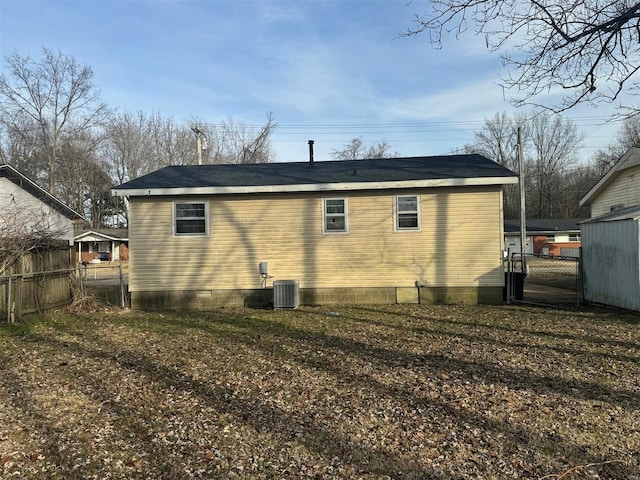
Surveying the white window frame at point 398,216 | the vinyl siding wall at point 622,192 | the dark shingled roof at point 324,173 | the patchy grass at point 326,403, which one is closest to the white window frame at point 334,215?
the dark shingled roof at point 324,173

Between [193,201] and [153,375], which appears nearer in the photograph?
[153,375]

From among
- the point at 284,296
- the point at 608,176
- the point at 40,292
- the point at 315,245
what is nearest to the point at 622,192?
the point at 608,176

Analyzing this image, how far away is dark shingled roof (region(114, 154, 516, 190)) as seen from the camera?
449 inches

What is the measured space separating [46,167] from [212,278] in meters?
35.6

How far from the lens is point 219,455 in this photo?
3484 millimetres

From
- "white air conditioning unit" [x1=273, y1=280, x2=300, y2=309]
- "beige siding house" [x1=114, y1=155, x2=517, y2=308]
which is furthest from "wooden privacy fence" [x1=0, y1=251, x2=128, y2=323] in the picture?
"white air conditioning unit" [x1=273, y1=280, x2=300, y2=309]

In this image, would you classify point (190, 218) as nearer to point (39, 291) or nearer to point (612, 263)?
point (39, 291)

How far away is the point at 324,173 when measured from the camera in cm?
1246

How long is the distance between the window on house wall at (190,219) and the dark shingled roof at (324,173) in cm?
54

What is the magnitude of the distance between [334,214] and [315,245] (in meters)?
0.93

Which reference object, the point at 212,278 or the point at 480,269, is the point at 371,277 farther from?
the point at 212,278

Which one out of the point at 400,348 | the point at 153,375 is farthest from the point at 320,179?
the point at 153,375

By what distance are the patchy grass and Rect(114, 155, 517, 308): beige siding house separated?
311cm

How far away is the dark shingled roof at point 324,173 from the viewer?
11398mm
